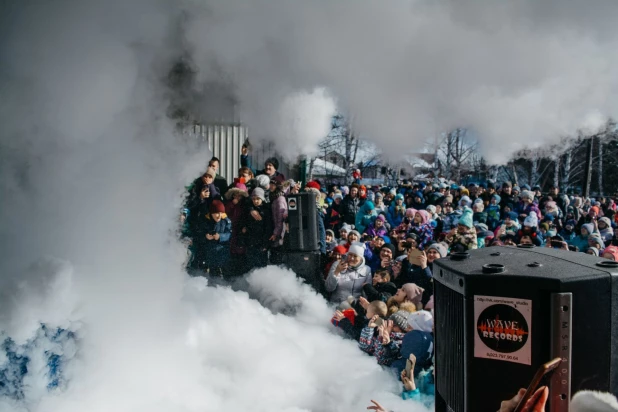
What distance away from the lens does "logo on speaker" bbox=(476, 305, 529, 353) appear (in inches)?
70.7

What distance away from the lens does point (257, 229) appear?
6492 millimetres

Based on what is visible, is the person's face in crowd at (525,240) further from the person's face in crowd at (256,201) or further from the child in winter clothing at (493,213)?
the person's face in crowd at (256,201)

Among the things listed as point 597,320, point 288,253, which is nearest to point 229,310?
point 288,253

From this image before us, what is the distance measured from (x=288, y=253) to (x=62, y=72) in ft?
11.1

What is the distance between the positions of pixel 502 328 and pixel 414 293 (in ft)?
9.96

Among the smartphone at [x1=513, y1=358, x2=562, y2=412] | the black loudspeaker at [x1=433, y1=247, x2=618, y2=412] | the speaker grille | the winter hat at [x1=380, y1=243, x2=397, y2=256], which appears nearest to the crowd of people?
the winter hat at [x1=380, y1=243, x2=397, y2=256]

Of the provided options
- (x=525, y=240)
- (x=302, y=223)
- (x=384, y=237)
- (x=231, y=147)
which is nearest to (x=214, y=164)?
(x=231, y=147)

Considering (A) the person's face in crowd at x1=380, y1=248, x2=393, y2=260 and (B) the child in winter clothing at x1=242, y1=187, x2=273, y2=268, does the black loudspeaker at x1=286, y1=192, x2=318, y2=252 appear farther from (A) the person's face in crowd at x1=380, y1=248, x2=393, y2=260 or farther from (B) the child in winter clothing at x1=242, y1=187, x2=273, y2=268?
(A) the person's face in crowd at x1=380, y1=248, x2=393, y2=260

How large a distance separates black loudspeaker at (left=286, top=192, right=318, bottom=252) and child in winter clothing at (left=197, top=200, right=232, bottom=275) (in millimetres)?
813

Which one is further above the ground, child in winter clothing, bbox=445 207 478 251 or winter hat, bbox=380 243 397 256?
child in winter clothing, bbox=445 207 478 251

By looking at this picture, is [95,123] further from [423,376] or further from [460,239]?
[460,239]

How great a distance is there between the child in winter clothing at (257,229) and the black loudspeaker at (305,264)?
425mm

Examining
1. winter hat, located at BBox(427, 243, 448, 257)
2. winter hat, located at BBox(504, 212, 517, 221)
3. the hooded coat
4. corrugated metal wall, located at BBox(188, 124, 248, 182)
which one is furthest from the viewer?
winter hat, located at BBox(504, 212, 517, 221)

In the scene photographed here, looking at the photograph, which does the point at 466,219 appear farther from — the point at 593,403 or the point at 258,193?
the point at 593,403
